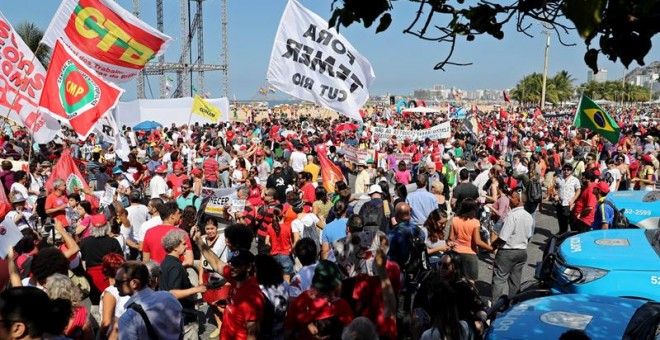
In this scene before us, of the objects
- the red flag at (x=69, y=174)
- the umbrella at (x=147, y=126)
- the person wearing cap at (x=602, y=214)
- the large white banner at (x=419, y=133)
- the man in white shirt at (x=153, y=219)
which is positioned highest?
the umbrella at (x=147, y=126)

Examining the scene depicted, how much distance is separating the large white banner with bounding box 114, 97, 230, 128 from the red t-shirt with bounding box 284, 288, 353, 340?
23.6m

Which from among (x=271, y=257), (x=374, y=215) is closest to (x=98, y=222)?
(x=271, y=257)

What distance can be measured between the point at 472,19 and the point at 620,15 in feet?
2.31

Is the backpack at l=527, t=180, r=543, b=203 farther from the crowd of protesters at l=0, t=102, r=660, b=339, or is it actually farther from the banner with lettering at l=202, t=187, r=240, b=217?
the banner with lettering at l=202, t=187, r=240, b=217

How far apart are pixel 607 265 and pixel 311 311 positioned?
12.0 feet

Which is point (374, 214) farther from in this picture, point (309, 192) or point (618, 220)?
point (618, 220)

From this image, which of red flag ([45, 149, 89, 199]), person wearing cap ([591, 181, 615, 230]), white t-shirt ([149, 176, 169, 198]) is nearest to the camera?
person wearing cap ([591, 181, 615, 230])

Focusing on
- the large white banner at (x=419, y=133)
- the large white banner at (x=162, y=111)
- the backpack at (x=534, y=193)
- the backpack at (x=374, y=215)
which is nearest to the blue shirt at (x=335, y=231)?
the backpack at (x=374, y=215)

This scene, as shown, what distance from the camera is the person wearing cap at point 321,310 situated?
3.82 metres

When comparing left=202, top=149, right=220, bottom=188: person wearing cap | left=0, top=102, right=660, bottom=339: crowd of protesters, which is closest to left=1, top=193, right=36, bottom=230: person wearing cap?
left=0, top=102, right=660, bottom=339: crowd of protesters

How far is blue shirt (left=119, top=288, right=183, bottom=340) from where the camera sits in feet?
12.2

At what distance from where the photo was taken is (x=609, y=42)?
6.82 ft

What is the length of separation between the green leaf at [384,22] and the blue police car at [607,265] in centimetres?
455

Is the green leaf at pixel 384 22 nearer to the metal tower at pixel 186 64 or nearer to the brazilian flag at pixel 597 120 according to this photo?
the brazilian flag at pixel 597 120
